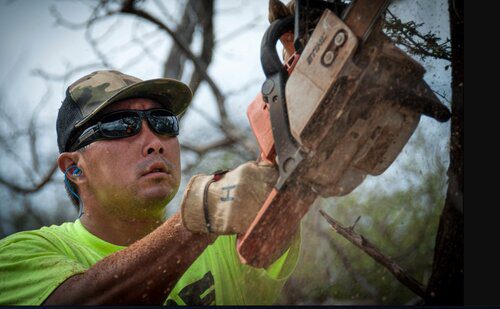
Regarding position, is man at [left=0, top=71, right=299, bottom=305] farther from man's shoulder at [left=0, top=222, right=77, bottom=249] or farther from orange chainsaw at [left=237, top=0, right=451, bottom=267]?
orange chainsaw at [left=237, top=0, right=451, bottom=267]

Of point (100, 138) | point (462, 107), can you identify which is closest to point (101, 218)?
point (100, 138)

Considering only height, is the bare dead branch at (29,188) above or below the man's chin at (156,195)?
below

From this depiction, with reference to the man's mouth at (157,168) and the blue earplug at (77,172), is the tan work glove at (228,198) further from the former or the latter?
the blue earplug at (77,172)

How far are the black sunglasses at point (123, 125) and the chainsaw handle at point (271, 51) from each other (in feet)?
3.11

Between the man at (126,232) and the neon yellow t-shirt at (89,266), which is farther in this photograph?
the neon yellow t-shirt at (89,266)

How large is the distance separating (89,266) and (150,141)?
0.69m

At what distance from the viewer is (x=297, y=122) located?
5.58ft

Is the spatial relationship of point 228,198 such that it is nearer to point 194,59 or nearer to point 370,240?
point 370,240

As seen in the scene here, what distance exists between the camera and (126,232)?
8.59 ft

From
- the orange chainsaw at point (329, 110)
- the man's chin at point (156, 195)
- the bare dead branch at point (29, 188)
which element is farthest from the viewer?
the bare dead branch at point (29, 188)

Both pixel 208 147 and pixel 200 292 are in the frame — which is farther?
pixel 208 147

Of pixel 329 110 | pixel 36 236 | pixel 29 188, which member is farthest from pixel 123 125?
pixel 29 188

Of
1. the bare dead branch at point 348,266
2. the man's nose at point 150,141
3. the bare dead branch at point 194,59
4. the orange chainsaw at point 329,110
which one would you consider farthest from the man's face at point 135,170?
the bare dead branch at point 194,59

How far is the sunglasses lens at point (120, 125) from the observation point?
2547 mm
